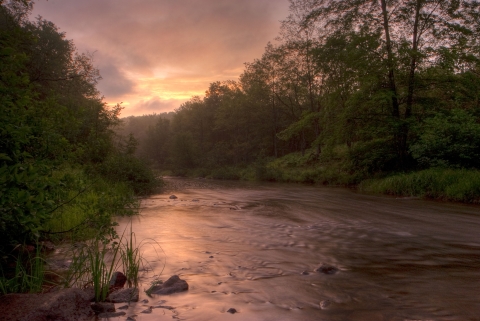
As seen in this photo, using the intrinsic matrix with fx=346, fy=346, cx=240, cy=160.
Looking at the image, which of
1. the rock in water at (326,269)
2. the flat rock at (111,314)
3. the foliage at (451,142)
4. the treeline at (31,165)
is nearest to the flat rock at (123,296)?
the flat rock at (111,314)

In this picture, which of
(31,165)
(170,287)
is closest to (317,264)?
(170,287)

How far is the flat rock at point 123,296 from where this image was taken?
4265 millimetres

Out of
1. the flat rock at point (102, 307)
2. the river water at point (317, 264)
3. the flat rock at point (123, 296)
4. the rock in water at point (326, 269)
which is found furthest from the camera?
the rock in water at point (326, 269)

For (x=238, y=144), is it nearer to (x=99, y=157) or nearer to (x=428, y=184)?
(x=99, y=157)

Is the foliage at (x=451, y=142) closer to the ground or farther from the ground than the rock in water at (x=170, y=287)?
farther from the ground

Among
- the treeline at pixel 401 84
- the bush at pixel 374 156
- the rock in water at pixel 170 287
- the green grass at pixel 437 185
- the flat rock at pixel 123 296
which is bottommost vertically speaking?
the rock in water at pixel 170 287

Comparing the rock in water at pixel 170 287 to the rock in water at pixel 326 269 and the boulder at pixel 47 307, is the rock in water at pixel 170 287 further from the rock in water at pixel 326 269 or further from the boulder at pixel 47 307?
the rock in water at pixel 326 269

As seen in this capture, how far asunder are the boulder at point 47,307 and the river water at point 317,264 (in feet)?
2.09

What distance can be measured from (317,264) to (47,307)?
4245mm

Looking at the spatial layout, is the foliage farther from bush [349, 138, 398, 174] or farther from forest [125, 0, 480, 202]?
bush [349, 138, 398, 174]

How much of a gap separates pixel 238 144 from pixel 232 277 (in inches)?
2163

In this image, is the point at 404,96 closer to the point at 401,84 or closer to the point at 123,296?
the point at 401,84

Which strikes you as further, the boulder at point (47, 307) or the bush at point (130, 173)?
the bush at point (130, 173)

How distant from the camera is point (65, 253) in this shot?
6.61 meters
